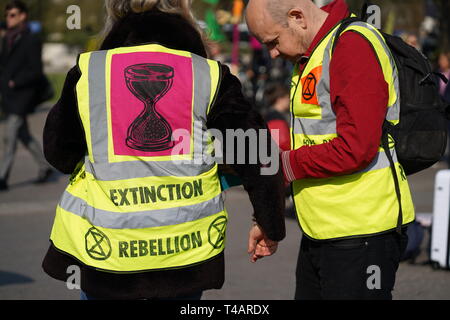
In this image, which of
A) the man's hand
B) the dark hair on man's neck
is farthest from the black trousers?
the dark hair on man's neck

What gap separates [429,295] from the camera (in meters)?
5.29

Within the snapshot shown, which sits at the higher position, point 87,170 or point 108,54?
point 108,54

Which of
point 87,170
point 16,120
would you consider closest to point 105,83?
point 87,170

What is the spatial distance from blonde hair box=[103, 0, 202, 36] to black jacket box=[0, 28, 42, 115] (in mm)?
6841

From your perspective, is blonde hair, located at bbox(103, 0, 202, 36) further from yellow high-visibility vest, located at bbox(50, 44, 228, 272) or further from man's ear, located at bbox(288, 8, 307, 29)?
man's ear, located at bbox(288, 8, 307, 29)

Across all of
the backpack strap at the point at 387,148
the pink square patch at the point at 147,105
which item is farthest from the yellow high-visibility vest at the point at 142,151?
the backpack strap at the point at 387,148

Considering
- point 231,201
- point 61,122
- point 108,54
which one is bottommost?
point 231,201

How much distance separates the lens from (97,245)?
262cm

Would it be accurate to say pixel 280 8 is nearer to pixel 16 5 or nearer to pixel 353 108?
pixel 353 108

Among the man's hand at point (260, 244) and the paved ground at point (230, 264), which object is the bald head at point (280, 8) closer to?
the man's hand at point (260, 244)

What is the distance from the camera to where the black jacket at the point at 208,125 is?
2.62 metres

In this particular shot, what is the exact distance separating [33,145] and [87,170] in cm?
707

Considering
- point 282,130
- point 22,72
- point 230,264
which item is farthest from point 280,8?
point 22,72

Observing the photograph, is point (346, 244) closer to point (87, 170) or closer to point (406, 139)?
point (406, 139)
